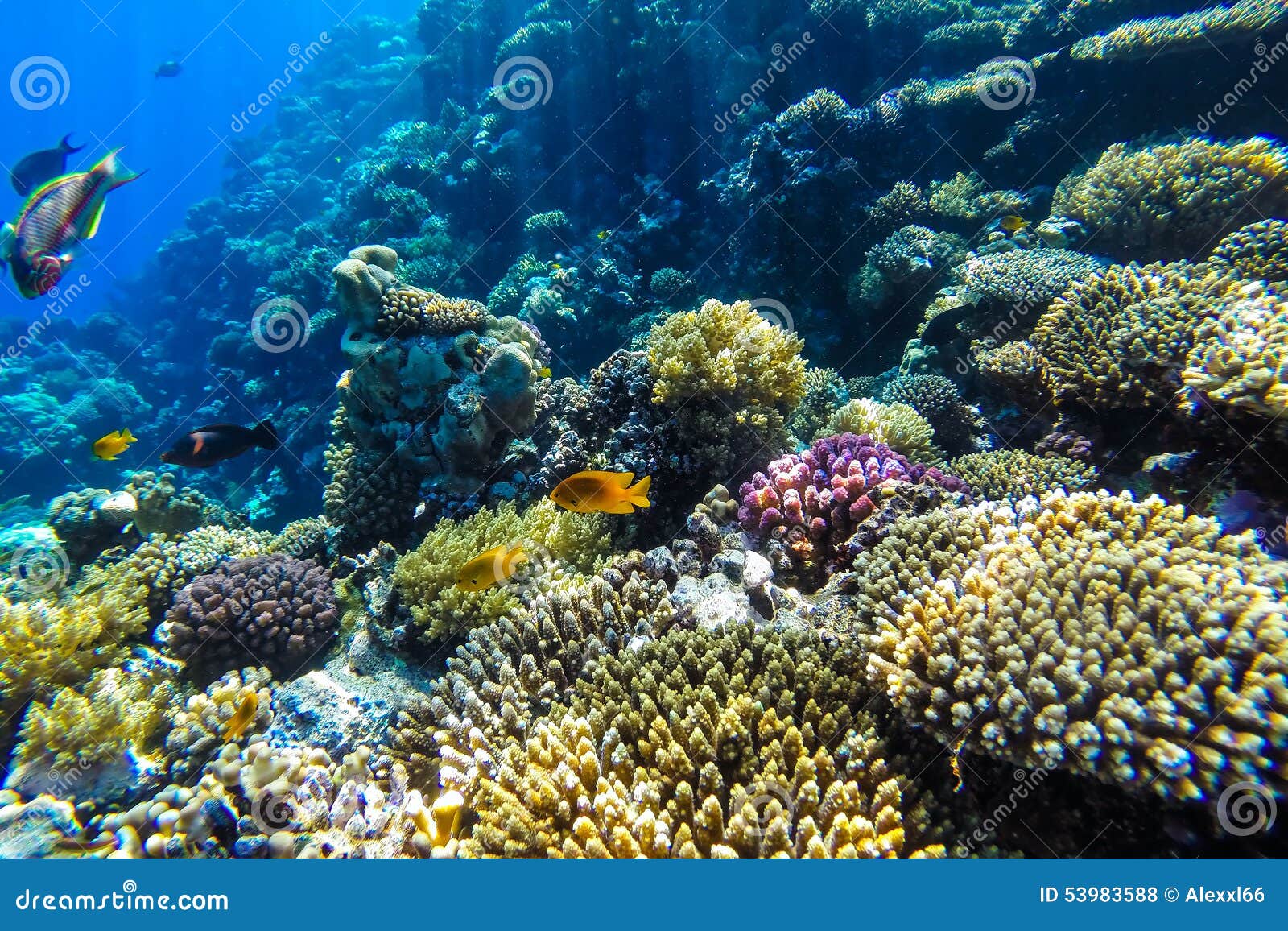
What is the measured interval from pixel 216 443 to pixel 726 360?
4452 millimetres

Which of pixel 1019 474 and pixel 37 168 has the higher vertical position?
pixel 37 168

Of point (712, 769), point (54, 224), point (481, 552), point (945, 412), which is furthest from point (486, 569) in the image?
point (945, 412)

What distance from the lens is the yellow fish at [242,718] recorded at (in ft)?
11.8

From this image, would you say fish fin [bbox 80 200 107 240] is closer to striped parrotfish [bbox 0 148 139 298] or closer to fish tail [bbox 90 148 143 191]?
striped parrotfish [bbox 0 148 139 298]

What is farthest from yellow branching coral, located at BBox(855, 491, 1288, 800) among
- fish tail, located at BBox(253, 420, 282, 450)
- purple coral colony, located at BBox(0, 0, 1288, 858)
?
fish tail, located at BBox(253, 420, 282, 450)

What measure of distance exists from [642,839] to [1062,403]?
531cm

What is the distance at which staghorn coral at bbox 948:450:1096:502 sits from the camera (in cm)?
456

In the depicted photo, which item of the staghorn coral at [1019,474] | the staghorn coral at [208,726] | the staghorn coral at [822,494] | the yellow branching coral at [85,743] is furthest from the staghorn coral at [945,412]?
the yellow branching coral at [85,743]

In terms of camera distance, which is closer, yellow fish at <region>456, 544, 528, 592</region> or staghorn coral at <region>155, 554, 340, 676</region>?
yellow fish at <region>456, 544, 528, 592</region>

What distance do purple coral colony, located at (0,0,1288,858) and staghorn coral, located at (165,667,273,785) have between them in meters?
0.02

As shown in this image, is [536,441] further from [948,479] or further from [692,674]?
[948,479]

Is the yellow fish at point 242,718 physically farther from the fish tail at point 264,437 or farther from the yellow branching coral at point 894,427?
the yellow branching coral at point 894,427

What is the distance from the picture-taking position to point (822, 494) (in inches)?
164

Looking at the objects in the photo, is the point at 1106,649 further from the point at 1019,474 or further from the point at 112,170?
the point at 112,170
